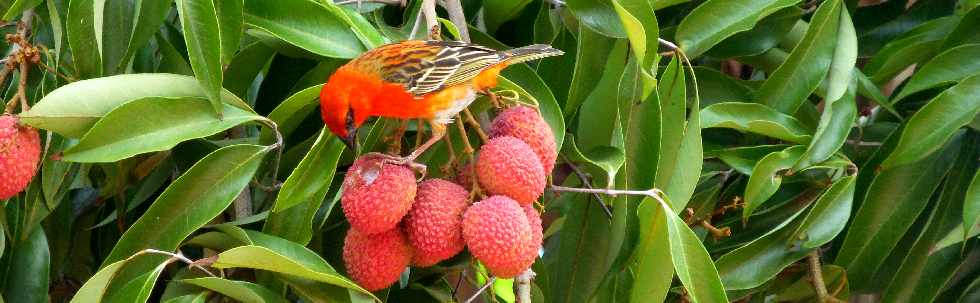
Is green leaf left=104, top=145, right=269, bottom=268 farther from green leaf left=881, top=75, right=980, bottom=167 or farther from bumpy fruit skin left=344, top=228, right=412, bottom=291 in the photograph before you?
green leaf left=881, top=75, right=980, bottom=167

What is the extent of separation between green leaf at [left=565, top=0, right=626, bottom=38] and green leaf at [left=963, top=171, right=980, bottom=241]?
0.54 m

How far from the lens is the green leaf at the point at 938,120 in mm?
1687

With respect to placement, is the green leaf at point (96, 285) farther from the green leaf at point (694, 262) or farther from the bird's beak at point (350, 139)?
the green leaf at point (694, 262)

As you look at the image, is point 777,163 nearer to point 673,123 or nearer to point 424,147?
point 673,123

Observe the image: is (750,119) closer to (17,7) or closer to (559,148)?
(559,148)

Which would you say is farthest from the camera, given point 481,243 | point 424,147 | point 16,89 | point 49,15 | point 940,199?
point 940,199

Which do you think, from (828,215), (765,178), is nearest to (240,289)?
(765,178)

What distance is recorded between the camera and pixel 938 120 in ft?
5.56

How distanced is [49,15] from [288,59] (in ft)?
1.06

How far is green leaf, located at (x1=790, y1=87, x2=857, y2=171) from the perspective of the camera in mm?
1606

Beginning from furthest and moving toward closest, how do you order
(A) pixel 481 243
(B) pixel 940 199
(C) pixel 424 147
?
(B) pixel 940 199
(C) pixel 424 147
(A) pixel 481 243

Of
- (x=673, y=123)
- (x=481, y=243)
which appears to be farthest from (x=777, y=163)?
(x=481, y=243)

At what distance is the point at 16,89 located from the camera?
4.95 feet

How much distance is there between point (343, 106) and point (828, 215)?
0.72 m
